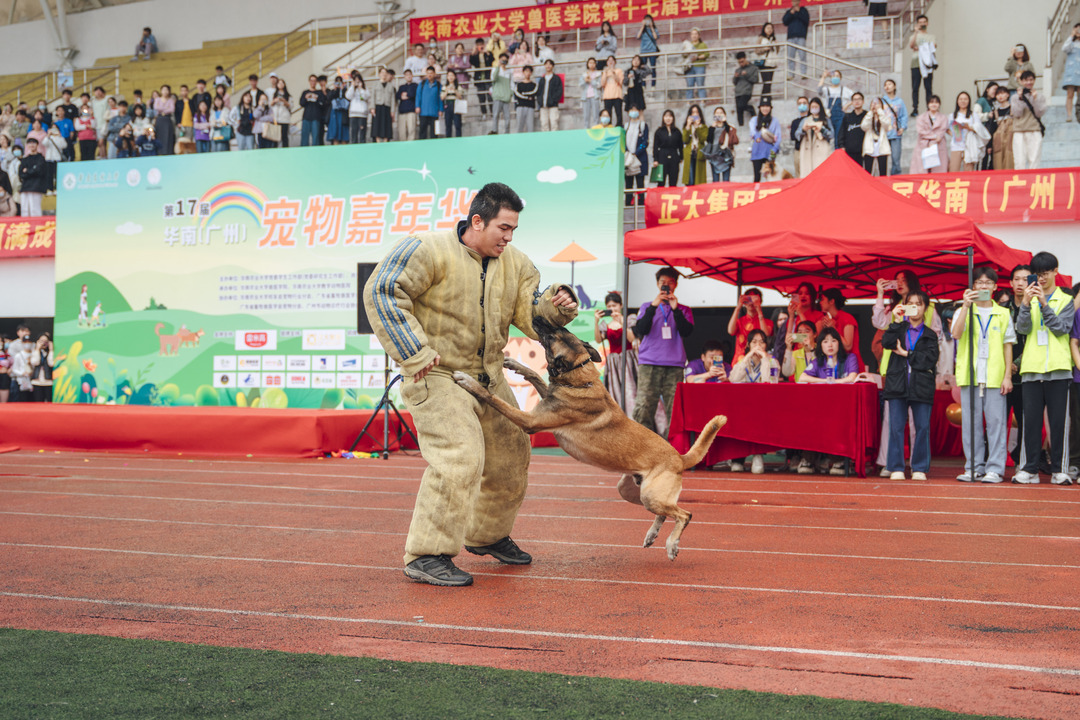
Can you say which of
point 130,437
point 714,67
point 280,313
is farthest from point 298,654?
point 714,67

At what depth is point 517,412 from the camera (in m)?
5.39

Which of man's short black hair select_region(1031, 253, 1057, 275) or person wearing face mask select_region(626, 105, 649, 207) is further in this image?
person wearing face mask select_region(626, 105, 649, 207)

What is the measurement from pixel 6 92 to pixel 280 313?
17516 mm

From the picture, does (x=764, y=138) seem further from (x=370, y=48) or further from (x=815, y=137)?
(x=370, y=48)

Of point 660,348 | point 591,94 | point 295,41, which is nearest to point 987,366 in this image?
point 660,348

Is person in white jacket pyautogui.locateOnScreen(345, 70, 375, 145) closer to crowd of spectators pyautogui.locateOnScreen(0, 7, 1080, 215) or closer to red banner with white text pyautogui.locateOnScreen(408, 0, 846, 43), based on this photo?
crowd of spectators pyautogui.locateOnScreen(0, 7, 1080, 215)

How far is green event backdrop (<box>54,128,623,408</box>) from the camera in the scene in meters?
15.6

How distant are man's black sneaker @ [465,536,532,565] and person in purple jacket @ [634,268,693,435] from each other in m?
6.16

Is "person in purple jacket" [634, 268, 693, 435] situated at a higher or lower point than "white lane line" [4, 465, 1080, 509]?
higher

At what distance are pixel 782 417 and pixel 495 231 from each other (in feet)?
21.9

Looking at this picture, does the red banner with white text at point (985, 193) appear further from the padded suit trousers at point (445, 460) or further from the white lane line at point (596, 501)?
the padded suit trousers at point (445, 460)

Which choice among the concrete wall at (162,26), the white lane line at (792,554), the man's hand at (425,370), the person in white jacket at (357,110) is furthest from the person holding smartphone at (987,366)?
the concrete wall at (162,26)

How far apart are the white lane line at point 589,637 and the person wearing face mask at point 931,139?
1293 centimetres

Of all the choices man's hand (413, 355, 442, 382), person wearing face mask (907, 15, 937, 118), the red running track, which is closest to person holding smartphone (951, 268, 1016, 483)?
the red running track
